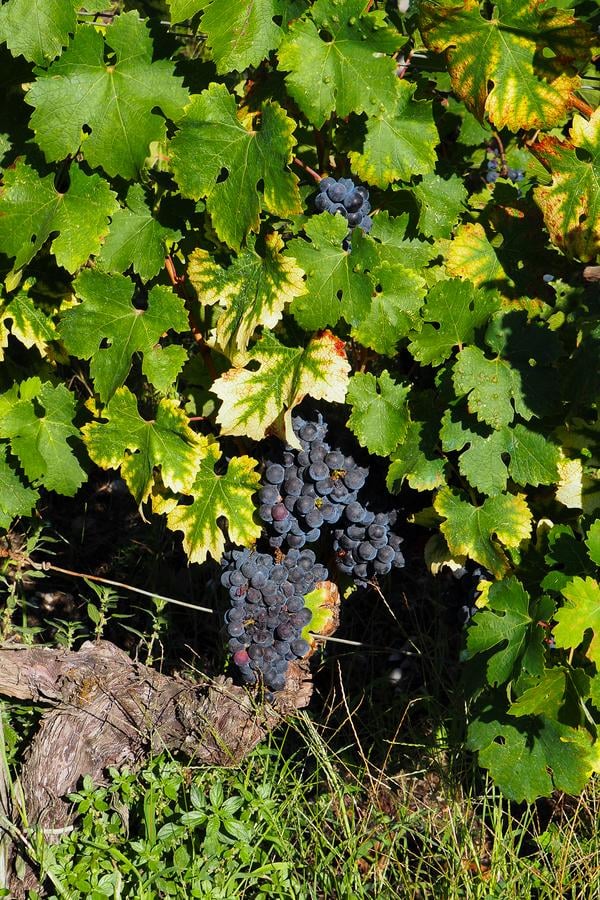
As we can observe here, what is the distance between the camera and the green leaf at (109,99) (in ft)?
6.84

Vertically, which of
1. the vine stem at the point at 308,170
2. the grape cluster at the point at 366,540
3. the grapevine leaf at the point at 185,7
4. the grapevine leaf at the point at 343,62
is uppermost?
the grapevine leaf at the point at 185,7

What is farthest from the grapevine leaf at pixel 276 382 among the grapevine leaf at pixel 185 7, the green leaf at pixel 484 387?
the grapevine leaf at pixel 185 7

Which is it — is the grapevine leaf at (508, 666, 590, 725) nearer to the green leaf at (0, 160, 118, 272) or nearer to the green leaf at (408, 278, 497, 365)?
the green leaf at (408, 278, 497, 365)

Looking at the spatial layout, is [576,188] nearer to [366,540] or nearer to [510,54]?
[510,54]

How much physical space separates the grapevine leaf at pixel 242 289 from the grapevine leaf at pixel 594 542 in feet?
2.77

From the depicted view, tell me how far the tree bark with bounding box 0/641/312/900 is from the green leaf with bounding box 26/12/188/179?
4.67 feet

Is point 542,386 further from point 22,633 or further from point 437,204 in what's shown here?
point 22,633

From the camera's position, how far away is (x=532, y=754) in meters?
2.19

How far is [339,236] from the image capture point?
7.00 ft

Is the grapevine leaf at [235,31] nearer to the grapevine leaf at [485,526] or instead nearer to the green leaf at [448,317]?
the green leaf at [448,317]

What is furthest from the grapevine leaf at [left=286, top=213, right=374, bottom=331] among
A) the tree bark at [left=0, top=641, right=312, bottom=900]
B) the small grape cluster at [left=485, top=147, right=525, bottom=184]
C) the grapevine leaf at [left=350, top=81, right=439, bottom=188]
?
the tree bark at [left=0, top=641, right=312, bottom=900]

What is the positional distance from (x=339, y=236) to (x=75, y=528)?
67.3 inches

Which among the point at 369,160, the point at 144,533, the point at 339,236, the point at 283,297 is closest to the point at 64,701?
the point at 144,533

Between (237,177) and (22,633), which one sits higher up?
(237,177)
